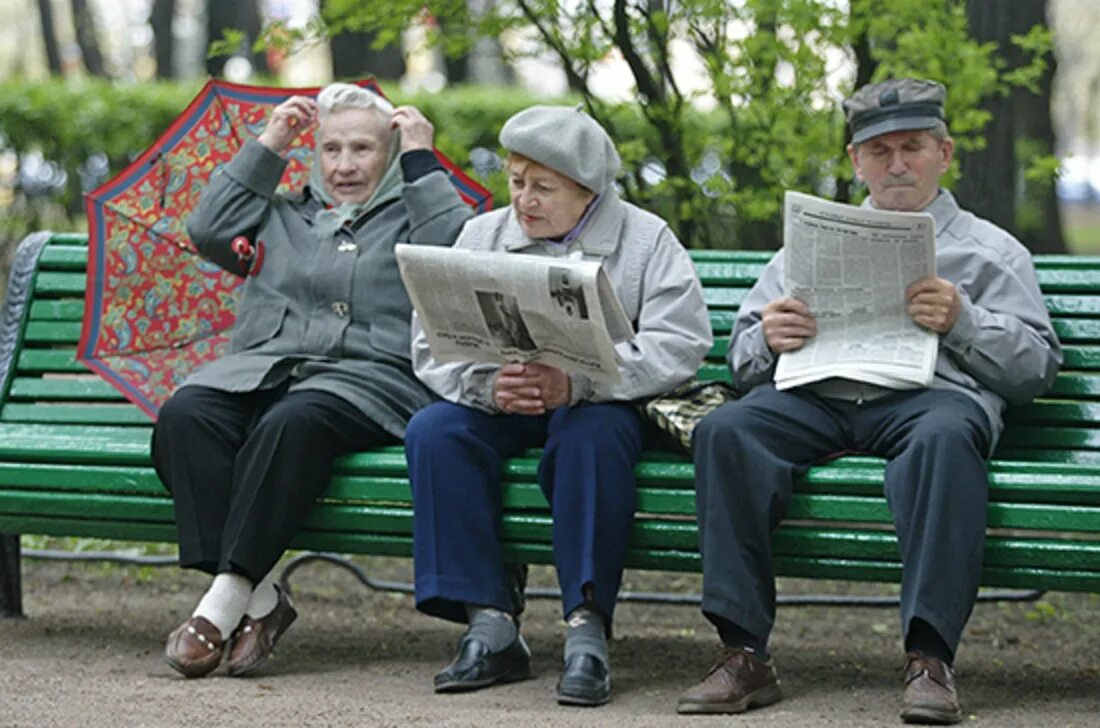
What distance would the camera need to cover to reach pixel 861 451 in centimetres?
429

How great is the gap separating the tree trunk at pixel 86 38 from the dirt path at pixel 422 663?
13.6 m

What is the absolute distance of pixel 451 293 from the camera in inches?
164

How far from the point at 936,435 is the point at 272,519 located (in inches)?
62.8

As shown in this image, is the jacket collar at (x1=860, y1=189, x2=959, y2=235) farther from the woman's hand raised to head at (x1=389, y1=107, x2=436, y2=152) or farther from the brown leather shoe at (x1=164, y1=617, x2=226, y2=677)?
the brown leather shoe at (x1=164, y1=617, x2=226, y2=677)

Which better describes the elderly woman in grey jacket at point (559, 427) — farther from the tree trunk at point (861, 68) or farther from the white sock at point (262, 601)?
the tree trunk at point (861, 68)

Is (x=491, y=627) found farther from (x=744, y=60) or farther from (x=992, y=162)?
(x=992, y=162)

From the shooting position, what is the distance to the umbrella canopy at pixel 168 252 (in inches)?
202

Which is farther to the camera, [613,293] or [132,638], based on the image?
[132,638]

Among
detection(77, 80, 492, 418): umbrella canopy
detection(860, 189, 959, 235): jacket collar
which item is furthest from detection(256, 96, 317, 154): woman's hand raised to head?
detection(860, 189, 959, 235): jacket collar

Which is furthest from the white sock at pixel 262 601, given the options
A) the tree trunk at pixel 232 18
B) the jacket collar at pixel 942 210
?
the tree trunk at pixel 232 18

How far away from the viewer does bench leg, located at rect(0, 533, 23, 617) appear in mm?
5355

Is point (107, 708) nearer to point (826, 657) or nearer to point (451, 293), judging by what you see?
point (451, 293)

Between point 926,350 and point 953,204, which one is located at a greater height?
point 953,204

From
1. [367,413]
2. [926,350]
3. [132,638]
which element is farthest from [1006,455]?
[132,638]
